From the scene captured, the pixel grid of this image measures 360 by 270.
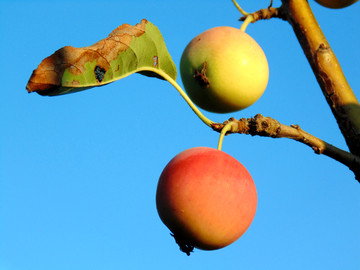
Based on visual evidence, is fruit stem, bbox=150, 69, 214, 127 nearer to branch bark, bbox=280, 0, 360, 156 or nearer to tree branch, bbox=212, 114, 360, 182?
tree branch, bbox=212, 114, 360, 182

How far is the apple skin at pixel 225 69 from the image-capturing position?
75.3 inches

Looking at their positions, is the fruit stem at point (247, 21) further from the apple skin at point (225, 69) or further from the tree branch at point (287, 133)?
the tree branch at point (287, 133)

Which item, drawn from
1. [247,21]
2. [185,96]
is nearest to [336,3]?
[247,21]

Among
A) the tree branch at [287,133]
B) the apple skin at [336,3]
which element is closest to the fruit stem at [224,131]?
the tree branch at [287,133]

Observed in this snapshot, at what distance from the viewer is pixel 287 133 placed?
1.83m

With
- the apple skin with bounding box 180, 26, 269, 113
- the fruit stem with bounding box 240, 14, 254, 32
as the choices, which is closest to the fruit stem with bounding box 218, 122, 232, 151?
the apple skin with bounding box 180, 26, 269, 113

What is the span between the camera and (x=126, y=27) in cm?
190

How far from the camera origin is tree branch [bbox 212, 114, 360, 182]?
70.2 inches

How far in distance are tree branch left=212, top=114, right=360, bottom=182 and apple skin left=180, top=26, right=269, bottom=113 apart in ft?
0.48

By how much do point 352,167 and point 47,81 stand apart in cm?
115

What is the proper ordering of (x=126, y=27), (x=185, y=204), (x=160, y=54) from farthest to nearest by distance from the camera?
1. (x=160, y=54)
2. (x=126, y=27)
3. (x=185, y=204)

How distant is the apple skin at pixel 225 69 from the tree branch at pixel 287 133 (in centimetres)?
15

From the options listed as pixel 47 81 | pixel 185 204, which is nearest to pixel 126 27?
pixel 47 81

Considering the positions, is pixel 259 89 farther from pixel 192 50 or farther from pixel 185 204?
pixel 185 204
